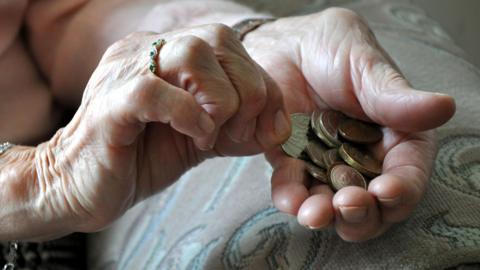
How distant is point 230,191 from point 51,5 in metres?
0.42

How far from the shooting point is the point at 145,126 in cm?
59

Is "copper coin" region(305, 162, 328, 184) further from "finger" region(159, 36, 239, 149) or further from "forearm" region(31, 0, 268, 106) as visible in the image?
"forearm" region(31, 0, 268, 106)

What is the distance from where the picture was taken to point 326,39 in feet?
2.36

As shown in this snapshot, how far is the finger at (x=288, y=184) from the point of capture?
57 cm

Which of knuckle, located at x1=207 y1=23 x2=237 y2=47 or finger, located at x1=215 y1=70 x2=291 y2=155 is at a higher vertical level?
knuckle, located at x1=207 y1=23 x2=237 y2=47

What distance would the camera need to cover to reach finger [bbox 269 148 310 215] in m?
0.57

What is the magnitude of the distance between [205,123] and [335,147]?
0.21 m

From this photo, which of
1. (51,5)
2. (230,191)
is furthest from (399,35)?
(51,5)

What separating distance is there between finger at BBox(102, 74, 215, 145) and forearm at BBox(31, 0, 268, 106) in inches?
16.6

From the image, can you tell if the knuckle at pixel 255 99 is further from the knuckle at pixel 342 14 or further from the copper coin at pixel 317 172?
the knuckle at pixel 342 14

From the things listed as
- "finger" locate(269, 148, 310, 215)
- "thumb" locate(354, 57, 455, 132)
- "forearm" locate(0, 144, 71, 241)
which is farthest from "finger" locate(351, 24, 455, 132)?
"forearm" locate(0, 144, 71, 241)

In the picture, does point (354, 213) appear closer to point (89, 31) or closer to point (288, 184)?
point (288, 184)

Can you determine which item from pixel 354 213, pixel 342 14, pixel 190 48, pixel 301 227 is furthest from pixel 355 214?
pixel 342 14

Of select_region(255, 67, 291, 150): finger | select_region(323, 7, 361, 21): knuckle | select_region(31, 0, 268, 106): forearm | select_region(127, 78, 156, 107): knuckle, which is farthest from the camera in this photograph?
select_region(31, 0, 268, 106): forearm
